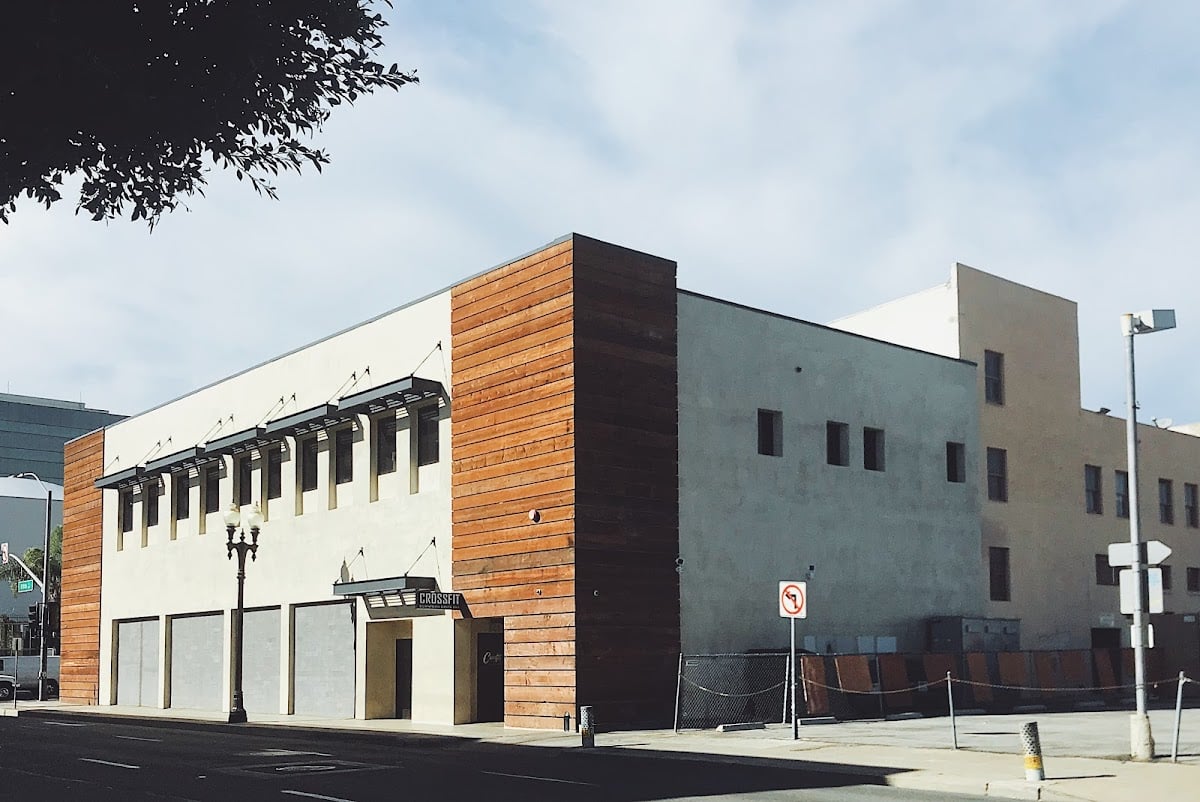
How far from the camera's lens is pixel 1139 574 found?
69.6 ft

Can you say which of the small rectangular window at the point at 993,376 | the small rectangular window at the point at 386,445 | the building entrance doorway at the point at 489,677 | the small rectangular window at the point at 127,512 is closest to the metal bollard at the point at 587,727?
the building entrance doorway at the point at 489,677

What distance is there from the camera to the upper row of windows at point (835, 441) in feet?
113

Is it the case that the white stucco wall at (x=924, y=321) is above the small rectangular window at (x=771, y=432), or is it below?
above

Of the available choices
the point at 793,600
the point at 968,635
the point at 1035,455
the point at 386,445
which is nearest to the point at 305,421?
the point at 386,445

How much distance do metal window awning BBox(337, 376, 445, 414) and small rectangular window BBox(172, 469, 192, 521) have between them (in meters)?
11.9

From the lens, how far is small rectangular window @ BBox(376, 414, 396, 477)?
117ft

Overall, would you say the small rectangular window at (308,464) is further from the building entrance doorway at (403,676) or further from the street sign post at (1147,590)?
the street sign post at (1147,590)

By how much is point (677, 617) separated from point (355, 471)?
34.4 feet

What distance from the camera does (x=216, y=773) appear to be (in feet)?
72.1

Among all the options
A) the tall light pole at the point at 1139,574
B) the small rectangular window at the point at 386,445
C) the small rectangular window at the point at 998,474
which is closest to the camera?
the tall light pole at the point at 1139,574

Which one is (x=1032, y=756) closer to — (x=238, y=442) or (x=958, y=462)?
(x=958, y=462)

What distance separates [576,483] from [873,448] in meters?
10.8

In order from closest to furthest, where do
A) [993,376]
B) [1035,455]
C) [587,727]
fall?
[587,727], [993,376], [1035,455]

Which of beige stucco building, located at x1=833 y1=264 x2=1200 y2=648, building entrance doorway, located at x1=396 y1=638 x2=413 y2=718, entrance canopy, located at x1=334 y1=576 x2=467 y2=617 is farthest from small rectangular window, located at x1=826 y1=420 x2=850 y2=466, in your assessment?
building entrance doorway, located at x1=396 y1=638 x2=413 y2=718
